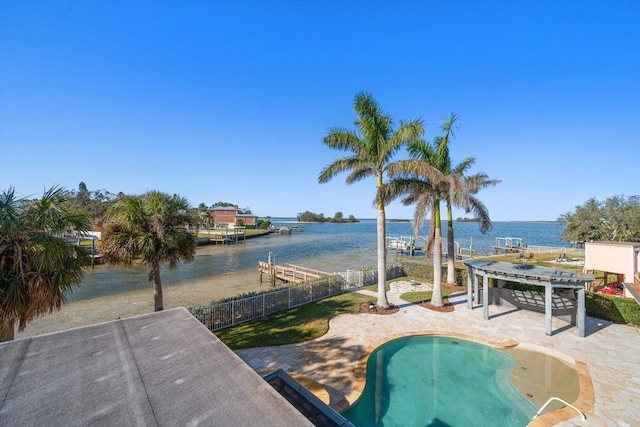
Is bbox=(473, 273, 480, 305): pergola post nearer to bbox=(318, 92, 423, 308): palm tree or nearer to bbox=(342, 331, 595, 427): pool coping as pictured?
bbox=(342, 331, 595, 427): pool coping

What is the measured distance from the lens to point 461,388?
7.26 m

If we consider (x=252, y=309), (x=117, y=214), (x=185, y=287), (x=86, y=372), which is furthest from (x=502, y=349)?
(x=185, y=287)

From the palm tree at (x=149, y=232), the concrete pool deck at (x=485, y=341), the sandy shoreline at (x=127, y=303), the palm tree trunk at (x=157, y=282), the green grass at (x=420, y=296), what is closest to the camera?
the concrete pool deck at (x=485, y=341)

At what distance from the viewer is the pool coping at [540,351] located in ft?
18.7

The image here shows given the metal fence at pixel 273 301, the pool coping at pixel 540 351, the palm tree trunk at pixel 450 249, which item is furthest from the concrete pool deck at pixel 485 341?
the palm tree trunk at pixel 450 249

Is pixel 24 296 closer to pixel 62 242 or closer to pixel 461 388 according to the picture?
pixel 62 242

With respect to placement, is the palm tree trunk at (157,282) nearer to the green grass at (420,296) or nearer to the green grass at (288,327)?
the green grass at (288,327)

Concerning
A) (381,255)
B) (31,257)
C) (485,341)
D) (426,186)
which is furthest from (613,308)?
(31,257)

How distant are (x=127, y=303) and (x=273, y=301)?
36.3ft

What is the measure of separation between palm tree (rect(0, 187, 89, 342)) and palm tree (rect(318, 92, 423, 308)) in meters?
9.48

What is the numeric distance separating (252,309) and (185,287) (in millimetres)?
12120

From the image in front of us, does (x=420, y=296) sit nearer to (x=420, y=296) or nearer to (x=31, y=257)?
(x=420, y=296)

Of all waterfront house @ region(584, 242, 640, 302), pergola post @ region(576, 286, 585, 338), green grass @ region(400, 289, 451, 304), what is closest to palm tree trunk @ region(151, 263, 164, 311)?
green grass @ region(400, 289, 451, 304)

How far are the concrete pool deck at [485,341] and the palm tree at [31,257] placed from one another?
5.27m
